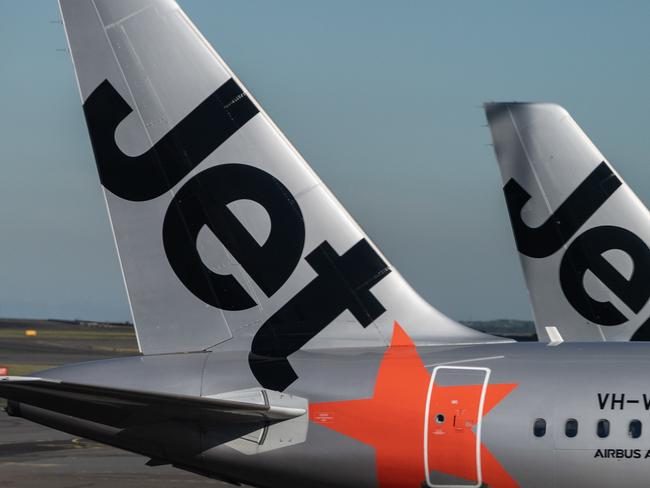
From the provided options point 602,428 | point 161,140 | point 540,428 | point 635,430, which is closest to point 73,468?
point 161,140

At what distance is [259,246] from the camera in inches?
606

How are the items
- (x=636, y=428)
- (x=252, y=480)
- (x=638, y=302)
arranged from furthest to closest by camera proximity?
(x=638, y=302), (x=252, y=480), (x=636, y=428)

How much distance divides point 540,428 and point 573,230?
28.8 ft

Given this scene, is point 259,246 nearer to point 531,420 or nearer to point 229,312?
point 229,312

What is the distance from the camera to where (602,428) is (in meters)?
13.3

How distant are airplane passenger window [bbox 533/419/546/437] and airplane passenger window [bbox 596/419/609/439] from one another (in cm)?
59

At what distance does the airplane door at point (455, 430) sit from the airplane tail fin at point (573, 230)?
25.5 feet

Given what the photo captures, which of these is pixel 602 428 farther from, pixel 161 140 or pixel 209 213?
pixel 161 140

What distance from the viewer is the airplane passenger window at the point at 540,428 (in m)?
13.5

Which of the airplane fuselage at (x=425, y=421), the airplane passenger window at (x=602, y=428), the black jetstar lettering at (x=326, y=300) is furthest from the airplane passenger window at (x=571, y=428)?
the black jetstar lettering at (x=326, y=300)

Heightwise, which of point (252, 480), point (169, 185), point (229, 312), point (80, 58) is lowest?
point (252, 480)

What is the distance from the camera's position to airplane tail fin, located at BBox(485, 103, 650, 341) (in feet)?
69.8

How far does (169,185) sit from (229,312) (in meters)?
1.82

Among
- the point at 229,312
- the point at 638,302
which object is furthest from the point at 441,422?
the point at 638,302
